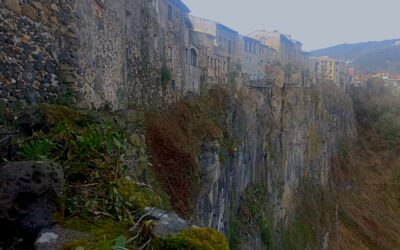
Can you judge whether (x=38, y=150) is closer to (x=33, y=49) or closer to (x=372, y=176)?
(x=33, y=49)

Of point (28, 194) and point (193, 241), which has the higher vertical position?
point (28, 194)

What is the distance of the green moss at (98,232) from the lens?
3025mm

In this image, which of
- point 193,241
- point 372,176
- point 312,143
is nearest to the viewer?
point 193,241

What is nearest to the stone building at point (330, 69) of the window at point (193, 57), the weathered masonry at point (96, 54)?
the window at point (193, 57)

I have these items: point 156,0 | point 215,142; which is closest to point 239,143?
point 215,142

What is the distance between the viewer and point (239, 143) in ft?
72.9

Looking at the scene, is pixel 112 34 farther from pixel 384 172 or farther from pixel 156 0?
pixel 384 172

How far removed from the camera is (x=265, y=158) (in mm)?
27469

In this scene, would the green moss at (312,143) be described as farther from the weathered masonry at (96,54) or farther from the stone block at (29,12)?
the stone block at (29,12)

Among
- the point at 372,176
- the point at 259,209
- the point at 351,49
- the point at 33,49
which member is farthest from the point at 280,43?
the point at 351,49

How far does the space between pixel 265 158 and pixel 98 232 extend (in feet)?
80.9

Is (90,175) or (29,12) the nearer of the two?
(90,175)

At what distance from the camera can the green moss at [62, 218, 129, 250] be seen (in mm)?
3025

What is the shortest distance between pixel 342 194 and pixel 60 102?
38.1 metres
